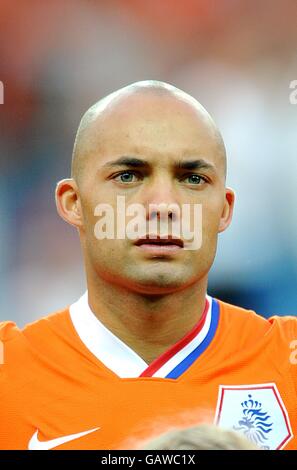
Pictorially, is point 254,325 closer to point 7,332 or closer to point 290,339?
point 290,339

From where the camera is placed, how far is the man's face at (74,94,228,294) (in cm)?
183

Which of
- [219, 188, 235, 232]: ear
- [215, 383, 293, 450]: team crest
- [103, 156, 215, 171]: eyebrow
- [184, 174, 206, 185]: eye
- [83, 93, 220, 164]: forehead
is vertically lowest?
[215, 383, 293, 450]: team crest

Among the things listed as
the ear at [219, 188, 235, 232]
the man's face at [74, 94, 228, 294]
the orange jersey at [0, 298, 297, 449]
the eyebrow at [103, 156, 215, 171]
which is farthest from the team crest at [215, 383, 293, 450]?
the eyebrow at [103, 156, 215, 171]

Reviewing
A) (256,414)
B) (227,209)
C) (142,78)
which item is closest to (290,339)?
(256,414)

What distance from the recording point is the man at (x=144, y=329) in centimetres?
180

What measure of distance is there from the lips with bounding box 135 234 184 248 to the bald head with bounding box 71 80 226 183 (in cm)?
26

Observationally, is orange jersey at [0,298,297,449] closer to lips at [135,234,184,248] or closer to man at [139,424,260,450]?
lips at [135,234,184,248]

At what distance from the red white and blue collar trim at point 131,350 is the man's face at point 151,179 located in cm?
15

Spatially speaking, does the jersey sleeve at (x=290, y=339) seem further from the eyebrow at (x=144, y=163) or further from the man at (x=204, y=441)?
the man at (x=204, y=441)

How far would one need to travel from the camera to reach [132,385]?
1.83 meters

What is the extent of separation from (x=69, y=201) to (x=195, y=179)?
374 millimetres

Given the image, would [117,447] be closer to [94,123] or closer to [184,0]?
[94,123]
